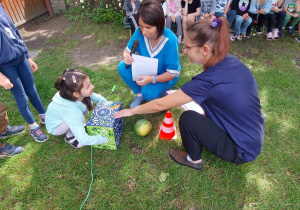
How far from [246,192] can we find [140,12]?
222 centimetres

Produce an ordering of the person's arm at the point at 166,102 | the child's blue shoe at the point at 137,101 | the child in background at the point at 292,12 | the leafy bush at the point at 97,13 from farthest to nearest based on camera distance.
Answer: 1. the leafy bush at the point at 97,13
2. the child in background at the point at 292,12
3. the child's blue shoe at the point at 137,101
4. the person's arm at the point at 166,102

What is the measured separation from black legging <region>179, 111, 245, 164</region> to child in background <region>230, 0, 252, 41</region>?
4028 millimetres

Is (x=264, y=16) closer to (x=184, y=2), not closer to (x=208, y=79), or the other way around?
(x=184, y=2)

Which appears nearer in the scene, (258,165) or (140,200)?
(140,200)

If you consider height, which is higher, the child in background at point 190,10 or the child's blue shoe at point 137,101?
the child in background at point 190,10

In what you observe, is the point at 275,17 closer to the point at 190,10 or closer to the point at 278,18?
the point at 278,18

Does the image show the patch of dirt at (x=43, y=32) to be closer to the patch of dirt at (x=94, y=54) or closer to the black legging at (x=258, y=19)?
the patch of dirt at (x=94, y=54)

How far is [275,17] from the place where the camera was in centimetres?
510

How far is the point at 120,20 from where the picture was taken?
19.7 ft

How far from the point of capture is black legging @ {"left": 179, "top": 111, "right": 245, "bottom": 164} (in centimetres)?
188

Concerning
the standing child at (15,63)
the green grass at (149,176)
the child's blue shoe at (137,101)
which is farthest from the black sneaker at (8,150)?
the child's blue shoe at (137,101)

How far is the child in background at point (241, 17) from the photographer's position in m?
4.94

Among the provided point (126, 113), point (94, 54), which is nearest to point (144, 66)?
point (126, 113)

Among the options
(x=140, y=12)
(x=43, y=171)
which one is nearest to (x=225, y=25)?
(x=140, y=12)
